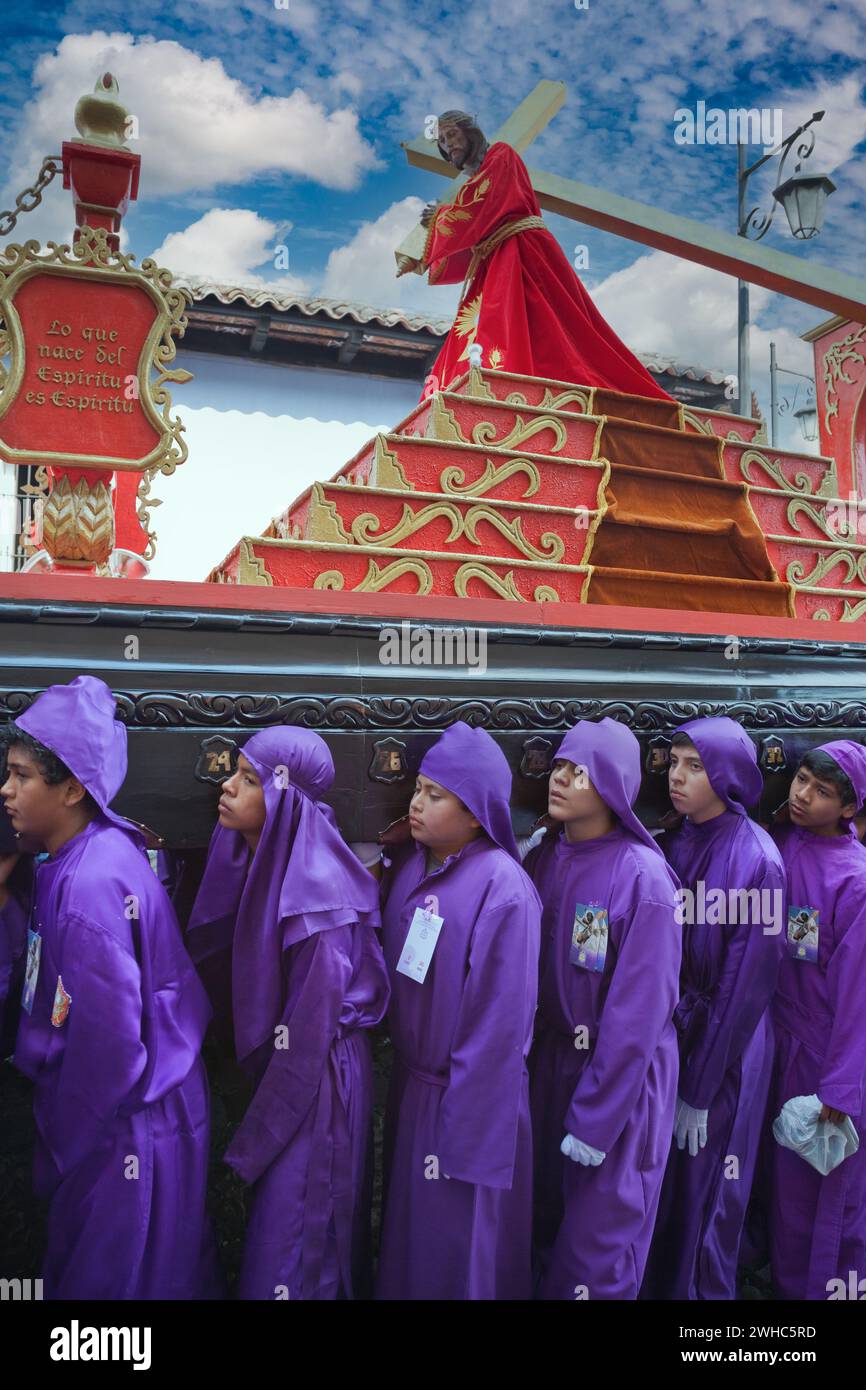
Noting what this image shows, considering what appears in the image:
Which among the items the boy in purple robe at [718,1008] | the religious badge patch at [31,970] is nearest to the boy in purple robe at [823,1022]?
the boy in purple robe at [718,1008]

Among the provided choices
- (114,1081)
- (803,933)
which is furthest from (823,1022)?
(114,1081)

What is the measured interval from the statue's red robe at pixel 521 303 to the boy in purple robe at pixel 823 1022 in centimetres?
193

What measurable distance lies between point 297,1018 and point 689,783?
1245 mm

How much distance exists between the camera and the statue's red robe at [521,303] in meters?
3.71

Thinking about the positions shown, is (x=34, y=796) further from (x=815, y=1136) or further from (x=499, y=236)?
(x=499, y=236)

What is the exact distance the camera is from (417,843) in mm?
2414

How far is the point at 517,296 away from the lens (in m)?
3.76

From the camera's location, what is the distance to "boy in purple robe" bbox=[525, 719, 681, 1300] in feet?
7.14

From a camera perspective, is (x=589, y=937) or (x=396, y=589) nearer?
(x=589, y=937)

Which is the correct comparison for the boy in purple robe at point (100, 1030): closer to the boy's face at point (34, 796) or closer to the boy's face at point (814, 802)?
the boy's face at point (34, 796)

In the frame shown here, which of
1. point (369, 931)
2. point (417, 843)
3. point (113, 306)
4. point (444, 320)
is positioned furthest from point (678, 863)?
point (444, 320)

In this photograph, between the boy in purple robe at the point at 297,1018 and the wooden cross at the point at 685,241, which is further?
the wooden cross at the point at 685,241

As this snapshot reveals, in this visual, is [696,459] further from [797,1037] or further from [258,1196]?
[258,1196]

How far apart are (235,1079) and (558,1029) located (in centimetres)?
118
